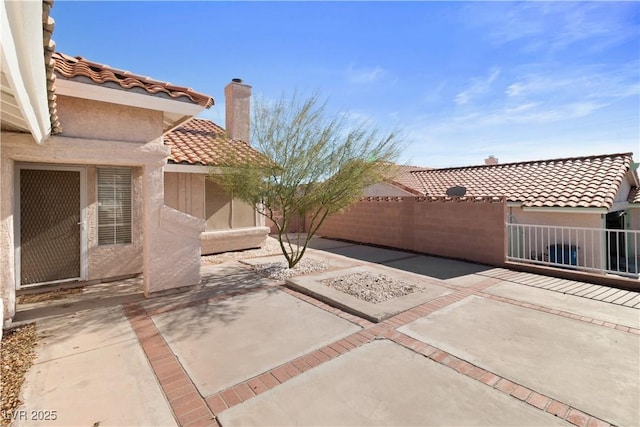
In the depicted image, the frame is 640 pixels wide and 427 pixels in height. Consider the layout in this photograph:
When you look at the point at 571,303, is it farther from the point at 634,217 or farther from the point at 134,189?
the point at 634,217

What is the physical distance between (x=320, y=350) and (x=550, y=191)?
14.7 meters

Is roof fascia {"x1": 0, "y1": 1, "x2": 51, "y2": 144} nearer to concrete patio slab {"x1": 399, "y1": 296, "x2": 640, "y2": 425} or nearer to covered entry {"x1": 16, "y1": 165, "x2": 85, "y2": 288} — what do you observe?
covered entry {"x1": 16, "y1": 165, "x2": 85, "y2": 288}

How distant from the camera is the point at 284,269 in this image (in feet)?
30.9

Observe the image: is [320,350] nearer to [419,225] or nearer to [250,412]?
[250,412]

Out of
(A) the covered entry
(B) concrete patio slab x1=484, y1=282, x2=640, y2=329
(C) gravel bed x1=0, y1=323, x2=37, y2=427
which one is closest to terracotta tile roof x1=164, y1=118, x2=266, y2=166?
(A) the covered entry

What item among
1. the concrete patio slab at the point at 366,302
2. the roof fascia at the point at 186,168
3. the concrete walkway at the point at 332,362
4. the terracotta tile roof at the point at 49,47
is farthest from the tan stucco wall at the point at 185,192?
the terracotta tile roof at the point at 49,47

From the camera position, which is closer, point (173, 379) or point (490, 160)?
point (173, 379)

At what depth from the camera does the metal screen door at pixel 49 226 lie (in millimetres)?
6855

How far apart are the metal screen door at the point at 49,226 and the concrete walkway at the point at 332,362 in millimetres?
1507

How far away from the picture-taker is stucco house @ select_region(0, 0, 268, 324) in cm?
534

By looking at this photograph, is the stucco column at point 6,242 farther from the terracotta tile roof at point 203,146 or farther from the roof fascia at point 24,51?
the terracotta tile roof at point 203,146

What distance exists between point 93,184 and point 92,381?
582 centimetres

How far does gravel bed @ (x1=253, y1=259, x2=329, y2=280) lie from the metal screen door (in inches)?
192

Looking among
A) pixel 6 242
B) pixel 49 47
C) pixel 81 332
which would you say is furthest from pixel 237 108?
pixel 49 47
